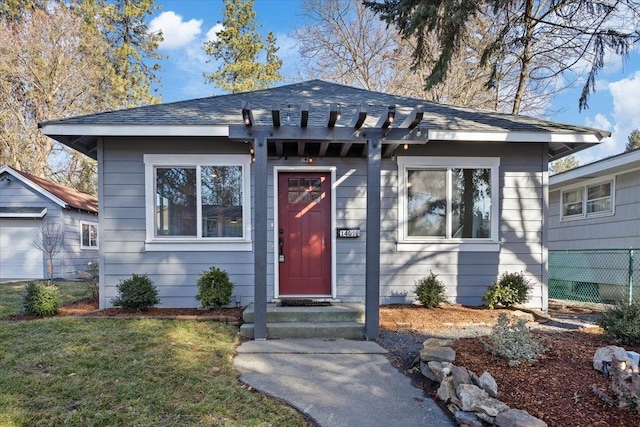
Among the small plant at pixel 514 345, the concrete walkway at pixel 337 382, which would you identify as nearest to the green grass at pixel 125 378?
the concrete walkway at pixel 337 382

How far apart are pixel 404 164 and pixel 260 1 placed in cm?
1657

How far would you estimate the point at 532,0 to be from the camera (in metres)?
7.55

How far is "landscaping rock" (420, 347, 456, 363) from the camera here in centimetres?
313

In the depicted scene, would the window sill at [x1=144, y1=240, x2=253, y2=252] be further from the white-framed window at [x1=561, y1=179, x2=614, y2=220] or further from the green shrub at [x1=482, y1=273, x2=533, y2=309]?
the white-framed window at [x1=561, y1=179, x2=614, y2=220]

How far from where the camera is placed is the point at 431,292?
5.41m

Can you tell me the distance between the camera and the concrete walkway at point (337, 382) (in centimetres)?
263

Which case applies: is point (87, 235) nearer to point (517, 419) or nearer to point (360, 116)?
point (360, 116)

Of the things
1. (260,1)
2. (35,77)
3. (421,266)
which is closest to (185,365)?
(421,266)

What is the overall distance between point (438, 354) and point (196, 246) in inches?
154

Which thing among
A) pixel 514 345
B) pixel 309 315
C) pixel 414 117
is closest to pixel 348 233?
pixel 309 315

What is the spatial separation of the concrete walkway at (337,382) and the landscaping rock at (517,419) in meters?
0.38

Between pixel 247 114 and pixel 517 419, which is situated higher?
pixel 247 114

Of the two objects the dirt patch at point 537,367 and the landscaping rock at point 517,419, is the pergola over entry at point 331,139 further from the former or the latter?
the landscaping rock at point 517,419

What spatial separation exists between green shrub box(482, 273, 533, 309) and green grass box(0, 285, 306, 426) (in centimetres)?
391
